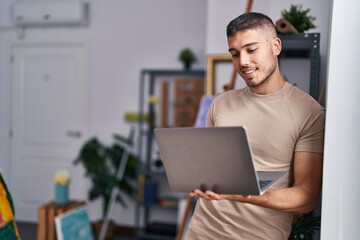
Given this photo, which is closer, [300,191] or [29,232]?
[300,191]

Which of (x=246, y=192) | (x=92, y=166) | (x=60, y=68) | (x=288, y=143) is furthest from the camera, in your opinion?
(x=60, y=68)

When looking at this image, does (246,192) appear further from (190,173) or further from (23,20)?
(23,20)

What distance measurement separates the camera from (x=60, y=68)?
4.94m

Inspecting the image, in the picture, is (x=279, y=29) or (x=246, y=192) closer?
(x=246, y=192)

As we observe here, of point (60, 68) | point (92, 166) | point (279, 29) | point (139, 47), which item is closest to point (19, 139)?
point (60, 68)

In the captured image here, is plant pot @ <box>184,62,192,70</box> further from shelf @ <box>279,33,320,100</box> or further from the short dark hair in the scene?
the short dark hair

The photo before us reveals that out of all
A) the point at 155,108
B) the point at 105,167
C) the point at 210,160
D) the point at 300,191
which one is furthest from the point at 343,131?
the point at 155,108

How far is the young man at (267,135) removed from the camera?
1.25 m

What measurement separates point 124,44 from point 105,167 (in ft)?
4.25

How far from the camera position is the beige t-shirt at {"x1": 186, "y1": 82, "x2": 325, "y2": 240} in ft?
4.27

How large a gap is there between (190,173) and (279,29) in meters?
0.83

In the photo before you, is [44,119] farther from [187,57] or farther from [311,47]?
[311,47]

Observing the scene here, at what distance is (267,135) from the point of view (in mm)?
1326

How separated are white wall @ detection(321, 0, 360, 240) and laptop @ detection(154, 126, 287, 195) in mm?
168
